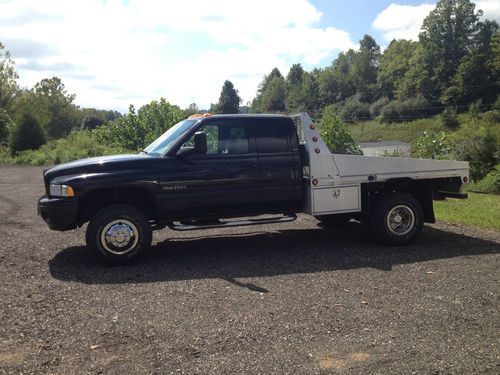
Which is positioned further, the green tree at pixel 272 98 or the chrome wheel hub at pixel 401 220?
the green tree at pixel 272 98

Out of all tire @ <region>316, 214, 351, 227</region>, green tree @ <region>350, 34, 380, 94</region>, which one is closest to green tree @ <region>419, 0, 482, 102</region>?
green tree @ <region>350, 34, 380, 94</region>

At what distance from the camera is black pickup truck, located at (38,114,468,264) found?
22.3 feet

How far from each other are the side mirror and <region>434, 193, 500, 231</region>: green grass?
18.5 feet

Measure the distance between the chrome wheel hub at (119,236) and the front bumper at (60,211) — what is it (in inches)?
18.9

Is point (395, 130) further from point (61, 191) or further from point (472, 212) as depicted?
point (61, 191)

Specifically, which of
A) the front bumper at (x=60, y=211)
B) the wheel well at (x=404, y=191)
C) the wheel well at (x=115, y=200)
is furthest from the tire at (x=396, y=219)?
the front bumper at (x=60, y=211)

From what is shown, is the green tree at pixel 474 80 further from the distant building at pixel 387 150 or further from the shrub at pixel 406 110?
the distant building at pixel 387 150

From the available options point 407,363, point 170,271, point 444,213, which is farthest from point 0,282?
point 444,213

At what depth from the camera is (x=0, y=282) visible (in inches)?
240

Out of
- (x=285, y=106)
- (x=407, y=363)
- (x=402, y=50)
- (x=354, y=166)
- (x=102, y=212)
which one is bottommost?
(x=407, y=363)

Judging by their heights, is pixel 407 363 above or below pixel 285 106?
below

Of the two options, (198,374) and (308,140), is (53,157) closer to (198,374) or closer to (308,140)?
(308,140)

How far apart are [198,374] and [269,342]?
78cm

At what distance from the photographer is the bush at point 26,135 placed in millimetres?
37906
